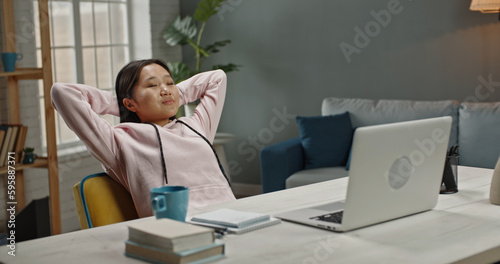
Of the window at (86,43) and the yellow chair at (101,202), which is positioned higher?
the window at (86,43)

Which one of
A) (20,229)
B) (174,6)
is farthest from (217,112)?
(174,6)

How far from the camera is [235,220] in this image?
5.07 ft

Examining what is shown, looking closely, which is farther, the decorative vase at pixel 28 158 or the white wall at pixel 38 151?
the white wall at pixel 38 151

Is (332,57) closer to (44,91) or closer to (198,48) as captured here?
(198,48)

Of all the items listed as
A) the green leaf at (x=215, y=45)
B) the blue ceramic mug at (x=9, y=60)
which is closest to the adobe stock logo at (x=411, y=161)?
the blue ceramic mug at (x=9, y=60)

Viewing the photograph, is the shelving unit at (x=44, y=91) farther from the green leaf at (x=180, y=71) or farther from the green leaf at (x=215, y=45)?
the green leaf at (x=215, y=45)

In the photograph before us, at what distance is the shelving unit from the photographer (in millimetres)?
3787

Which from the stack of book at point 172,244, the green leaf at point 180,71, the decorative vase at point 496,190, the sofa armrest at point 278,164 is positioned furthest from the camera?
the green leaf at point 180,71

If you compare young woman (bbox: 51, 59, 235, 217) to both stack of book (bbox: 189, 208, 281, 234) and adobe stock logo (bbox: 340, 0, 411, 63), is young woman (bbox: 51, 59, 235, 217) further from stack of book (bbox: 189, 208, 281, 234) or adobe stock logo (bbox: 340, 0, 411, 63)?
adobe stock logo (bbox: 340, 0, 411, 63)

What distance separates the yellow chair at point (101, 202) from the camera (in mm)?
1895

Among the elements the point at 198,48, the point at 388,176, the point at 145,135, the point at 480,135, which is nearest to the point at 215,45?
the point at 198,48

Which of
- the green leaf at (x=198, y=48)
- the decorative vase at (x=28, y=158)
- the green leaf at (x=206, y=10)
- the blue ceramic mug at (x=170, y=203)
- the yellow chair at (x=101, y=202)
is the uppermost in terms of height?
the green leaf at (x=206, y=10)

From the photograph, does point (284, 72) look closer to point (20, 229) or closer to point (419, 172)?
point (20, 229)

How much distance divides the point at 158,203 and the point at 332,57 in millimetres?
3636
